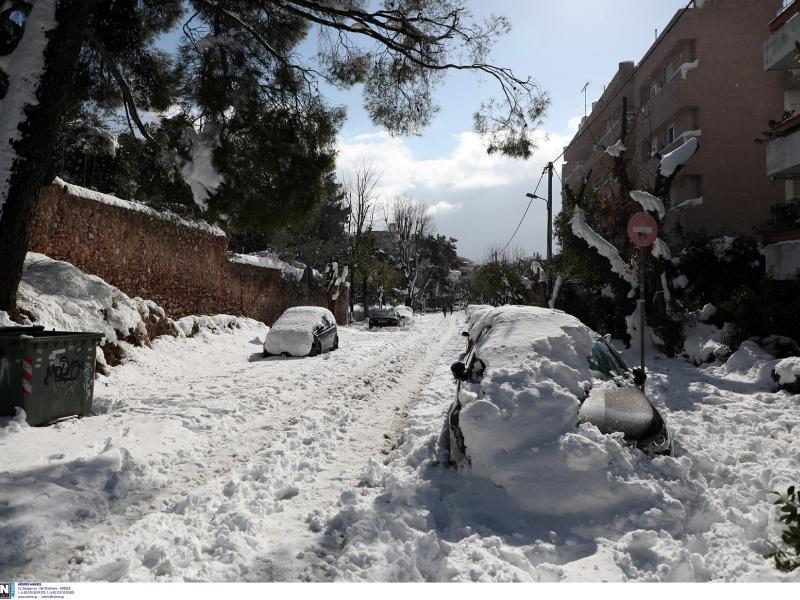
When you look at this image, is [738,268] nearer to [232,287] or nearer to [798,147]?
[798,147]

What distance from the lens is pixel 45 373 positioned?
5.97 meters

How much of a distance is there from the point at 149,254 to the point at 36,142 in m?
7.21

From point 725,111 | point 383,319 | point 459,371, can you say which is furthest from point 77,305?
point 725,111

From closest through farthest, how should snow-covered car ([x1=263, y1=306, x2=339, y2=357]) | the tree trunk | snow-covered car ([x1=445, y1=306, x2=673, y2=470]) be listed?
snow-covered car ([x1=445, y1=306, x2=673, y2=470])
the tree trunk
snow-covered car ([x1=263, y1=306, x2=339, y2=357])

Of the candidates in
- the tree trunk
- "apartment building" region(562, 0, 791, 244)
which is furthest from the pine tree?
"apartment building" region(562, 0, 791, 244)

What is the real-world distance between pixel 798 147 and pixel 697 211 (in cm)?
1109

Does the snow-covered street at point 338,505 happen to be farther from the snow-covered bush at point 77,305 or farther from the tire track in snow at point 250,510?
the snow-covered bush at point 77,305

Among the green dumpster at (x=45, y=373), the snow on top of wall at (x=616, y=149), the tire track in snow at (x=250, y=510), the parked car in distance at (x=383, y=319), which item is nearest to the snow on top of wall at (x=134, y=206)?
the green dumpster at (x=45, y=373)

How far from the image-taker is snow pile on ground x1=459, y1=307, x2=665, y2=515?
3871 millimetres

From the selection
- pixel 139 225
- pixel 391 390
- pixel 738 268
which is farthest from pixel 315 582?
pixel 738 268

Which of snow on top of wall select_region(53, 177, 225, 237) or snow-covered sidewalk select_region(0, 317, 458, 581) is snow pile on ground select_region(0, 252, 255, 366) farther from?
snow on top of wall select_region(53, 177, 225, 237)

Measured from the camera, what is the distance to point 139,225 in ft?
46.3

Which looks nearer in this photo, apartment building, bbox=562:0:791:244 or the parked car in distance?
apartment building, bbox=562:0:791:244

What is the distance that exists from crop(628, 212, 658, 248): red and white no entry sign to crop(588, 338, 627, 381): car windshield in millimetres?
4360
